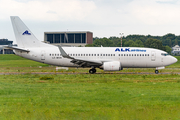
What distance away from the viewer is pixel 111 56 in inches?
1426

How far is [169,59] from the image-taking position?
36531mm

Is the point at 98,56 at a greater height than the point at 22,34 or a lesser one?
lesser

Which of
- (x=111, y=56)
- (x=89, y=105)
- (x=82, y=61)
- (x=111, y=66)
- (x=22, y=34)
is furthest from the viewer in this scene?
(x=22, y=34)

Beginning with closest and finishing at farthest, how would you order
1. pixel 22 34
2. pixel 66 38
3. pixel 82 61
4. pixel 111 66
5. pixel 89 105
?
pixel 89 105
pixel 111 66
pixel 82 61
pixel 22 34
pixel 66 38

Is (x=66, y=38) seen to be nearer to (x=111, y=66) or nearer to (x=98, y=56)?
(x=98, y=56)

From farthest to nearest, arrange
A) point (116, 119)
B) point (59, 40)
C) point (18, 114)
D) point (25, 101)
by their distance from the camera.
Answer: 1. point (59, 40)
2. point (25, 101)
3. point (18, 114)
4. point (116, 119)

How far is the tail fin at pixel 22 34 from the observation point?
37594 mm

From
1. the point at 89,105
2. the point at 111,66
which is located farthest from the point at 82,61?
the point at 89,105

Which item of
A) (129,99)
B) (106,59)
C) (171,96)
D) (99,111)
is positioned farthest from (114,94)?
(106,59)

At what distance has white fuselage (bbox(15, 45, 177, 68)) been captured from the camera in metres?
36.2

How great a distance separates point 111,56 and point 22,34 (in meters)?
13.3

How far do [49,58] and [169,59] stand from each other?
16852 millimetres

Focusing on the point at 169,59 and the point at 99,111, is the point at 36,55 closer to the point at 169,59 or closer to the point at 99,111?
the point at 169,59

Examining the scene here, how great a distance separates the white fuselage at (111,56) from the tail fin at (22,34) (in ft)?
4.04
